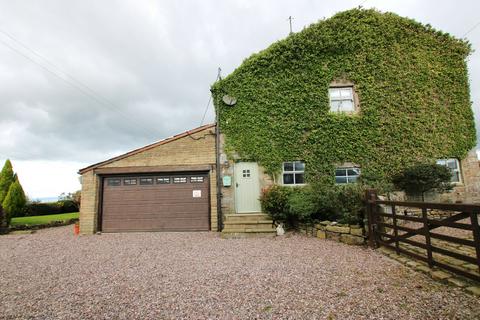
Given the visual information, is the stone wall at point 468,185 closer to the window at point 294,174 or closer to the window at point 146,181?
the window at point 294,174

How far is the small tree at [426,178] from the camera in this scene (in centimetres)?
936

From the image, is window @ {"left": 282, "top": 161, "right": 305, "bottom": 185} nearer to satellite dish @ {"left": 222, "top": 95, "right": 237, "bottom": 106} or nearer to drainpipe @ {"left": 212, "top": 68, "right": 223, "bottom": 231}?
drainpipe @ {"left": 212, "top": 68, "right": 223, "bottom": 231}

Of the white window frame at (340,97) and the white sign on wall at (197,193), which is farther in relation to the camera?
the white window frame at (340,97)

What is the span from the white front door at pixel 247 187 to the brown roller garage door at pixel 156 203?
1.35 meters

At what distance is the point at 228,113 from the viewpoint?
1088 centimetres

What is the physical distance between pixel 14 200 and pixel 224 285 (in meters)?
16.5

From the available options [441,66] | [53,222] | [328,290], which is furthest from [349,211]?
[53,222]

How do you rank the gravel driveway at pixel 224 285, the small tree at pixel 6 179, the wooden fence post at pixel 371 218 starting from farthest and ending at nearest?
1. the small tree at pixel 6 179
2. the wooden fence post at pixel 371 218
3. the gravel driveway at pixel 224 285

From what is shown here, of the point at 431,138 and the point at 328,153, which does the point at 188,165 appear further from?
the point at 431,138

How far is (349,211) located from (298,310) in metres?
4.60

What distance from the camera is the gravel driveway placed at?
10.7 feet

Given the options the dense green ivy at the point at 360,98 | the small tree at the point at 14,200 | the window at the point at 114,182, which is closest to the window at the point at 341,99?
the dense green ivy at the point at 360,98

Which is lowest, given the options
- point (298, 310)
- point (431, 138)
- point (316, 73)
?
point (298, 310)

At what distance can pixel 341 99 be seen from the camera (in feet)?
36.4
